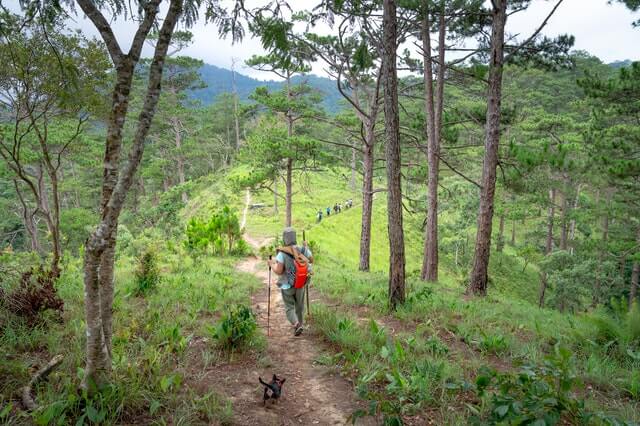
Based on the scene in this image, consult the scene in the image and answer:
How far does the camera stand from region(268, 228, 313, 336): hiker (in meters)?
5.77

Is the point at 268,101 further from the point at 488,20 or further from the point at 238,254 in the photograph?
the point at 488,20

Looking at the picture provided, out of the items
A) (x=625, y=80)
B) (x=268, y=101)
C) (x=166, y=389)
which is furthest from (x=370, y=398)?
(x=268, y=101)

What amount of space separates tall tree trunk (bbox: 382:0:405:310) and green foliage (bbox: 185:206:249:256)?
29.8 ft

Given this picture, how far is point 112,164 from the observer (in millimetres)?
3371

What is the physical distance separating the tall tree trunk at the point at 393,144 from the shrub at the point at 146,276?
15.5ft

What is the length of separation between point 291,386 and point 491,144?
7151 mm

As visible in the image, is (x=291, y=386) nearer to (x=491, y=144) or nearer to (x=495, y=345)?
(x=495, y=345)

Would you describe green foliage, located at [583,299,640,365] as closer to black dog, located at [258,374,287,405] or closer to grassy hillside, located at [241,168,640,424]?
grassy hillside, located at [241,168,640,424]

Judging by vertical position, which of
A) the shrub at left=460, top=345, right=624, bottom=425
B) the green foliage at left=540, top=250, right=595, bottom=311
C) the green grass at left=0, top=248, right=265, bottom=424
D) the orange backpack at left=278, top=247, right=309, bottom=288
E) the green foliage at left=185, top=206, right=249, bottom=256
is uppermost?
the orange backpack at left=278, top=247, right=309, bottom=288

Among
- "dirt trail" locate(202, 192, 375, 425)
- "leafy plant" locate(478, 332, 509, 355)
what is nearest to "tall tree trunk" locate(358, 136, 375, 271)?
"dirt trail" locate(202, 192, 375, 425)

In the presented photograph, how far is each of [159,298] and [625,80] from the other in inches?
489

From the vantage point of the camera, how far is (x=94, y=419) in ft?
9.93

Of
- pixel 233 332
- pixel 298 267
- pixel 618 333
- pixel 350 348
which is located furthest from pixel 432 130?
pixel 233 332

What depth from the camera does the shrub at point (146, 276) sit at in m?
7.39
